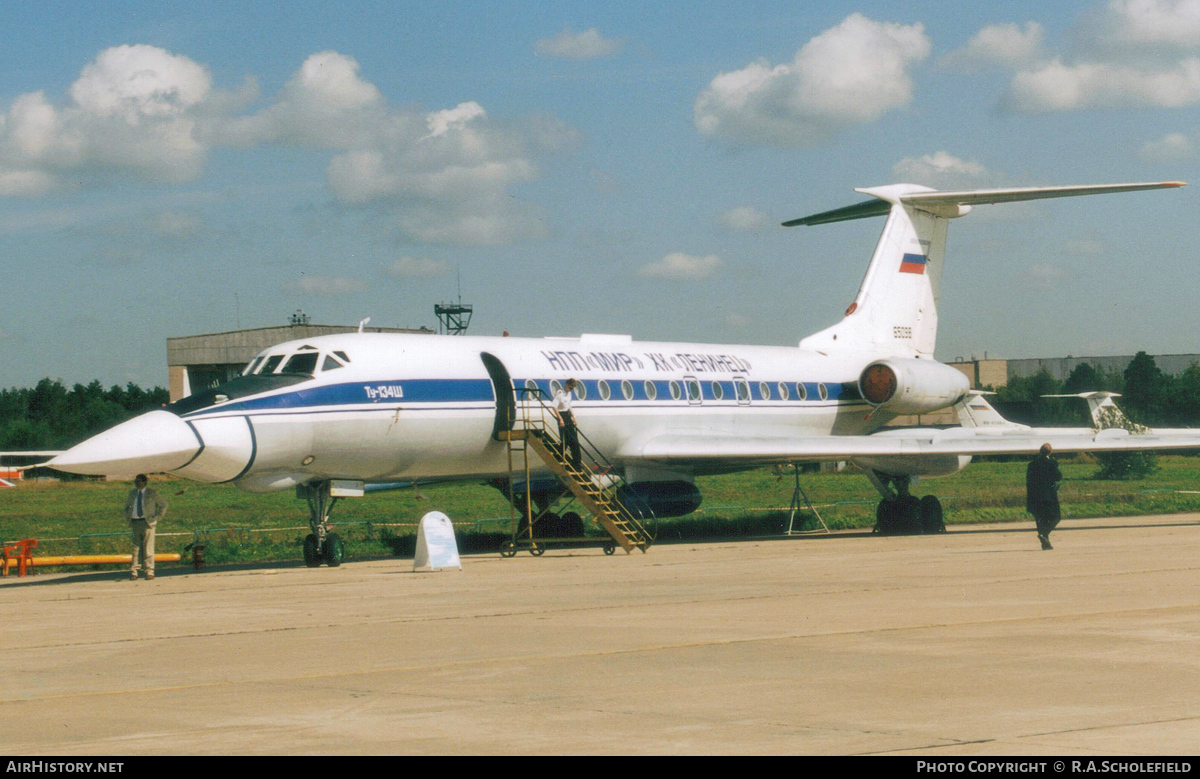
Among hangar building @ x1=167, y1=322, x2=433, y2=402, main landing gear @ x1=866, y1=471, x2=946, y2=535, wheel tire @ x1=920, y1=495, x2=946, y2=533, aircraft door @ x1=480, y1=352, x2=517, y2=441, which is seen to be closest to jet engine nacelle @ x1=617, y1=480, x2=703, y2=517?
aircraft door @ x1=480, y1=352, x2=517, y2=441

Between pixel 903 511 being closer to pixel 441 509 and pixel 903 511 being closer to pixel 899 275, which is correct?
pixel 899 275

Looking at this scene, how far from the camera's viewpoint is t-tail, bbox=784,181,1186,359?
3048 centimetres

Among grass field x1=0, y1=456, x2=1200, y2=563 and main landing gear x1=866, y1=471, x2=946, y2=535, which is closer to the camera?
grass field x1=0, y1=456, x2=1200, y2=563

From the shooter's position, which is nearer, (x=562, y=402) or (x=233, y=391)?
(x=233, y=391)

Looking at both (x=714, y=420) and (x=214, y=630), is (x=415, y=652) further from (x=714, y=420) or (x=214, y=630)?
(x=714, y=420)

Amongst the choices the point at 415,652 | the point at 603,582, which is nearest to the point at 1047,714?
the point at 415,652

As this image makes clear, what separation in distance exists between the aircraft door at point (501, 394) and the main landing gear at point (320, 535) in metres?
3.07

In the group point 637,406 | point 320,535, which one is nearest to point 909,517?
point 637,406

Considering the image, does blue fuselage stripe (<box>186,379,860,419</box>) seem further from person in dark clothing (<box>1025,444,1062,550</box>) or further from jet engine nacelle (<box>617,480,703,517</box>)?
person in dark clothing (<box>1025,444,1062,550</box>)

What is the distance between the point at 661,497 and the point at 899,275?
9368 millimetres

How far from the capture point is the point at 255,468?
61.8ft

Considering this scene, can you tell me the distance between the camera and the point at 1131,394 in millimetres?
89688

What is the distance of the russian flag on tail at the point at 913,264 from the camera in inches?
1216

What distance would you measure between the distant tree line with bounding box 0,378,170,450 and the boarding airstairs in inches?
1766
